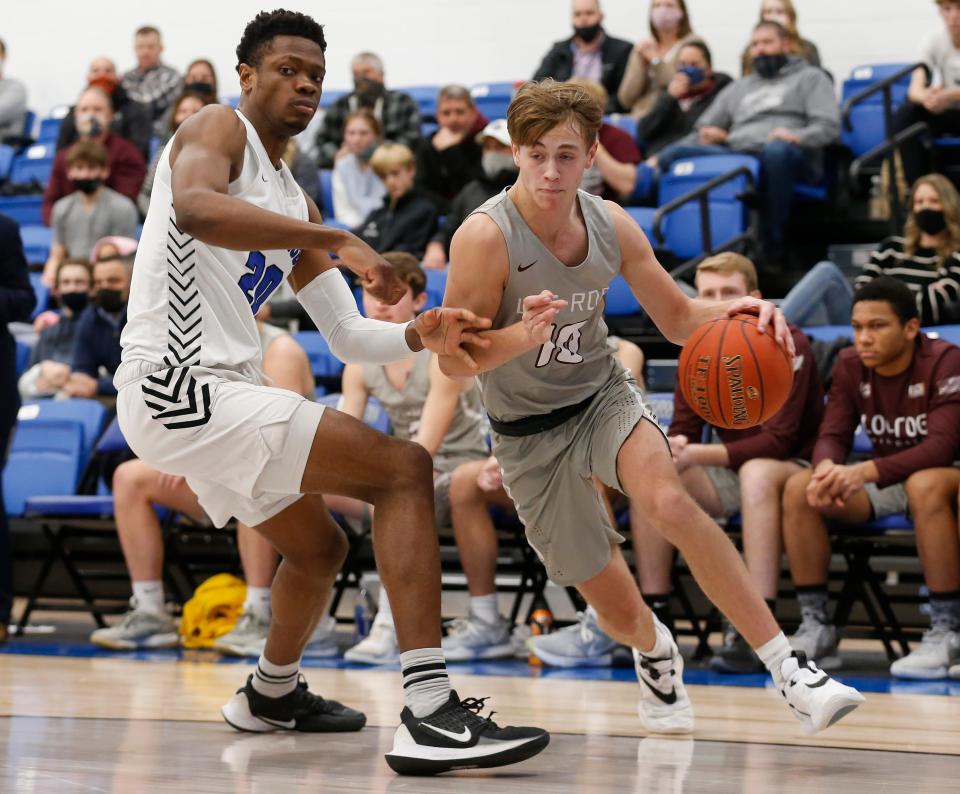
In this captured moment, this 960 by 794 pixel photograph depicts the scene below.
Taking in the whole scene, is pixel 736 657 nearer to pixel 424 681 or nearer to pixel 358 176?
pixel 424 681

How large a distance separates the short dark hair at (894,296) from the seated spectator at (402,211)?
3649 millimetres

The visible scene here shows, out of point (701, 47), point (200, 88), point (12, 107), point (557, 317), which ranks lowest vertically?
point (557, 317)

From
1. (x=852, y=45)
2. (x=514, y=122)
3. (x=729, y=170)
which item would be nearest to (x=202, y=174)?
(x=514, y=122)

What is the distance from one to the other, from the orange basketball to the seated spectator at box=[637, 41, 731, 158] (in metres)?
5.90

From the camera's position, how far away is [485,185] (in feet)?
28.9

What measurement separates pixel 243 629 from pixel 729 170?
13.0 ft

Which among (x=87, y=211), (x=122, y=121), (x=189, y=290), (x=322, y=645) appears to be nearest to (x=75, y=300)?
(x=87, y=211)

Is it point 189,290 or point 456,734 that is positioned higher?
point 189,290

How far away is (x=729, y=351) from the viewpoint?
3.84 m

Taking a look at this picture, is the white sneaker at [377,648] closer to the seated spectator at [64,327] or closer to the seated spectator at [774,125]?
the seated spectator at [64,327]

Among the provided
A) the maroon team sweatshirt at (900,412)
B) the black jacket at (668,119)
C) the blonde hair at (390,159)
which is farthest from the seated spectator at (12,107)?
the maroon team sweatshirt at (900,412)

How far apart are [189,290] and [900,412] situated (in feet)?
10.3

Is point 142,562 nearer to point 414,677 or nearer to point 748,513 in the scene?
point 748,513

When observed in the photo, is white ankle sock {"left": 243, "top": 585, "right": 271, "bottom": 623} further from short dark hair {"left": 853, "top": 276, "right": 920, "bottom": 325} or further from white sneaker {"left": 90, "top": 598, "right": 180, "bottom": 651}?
short dark hair {"left": 853, "top": 276, "right": 920, "bottom": 325}
